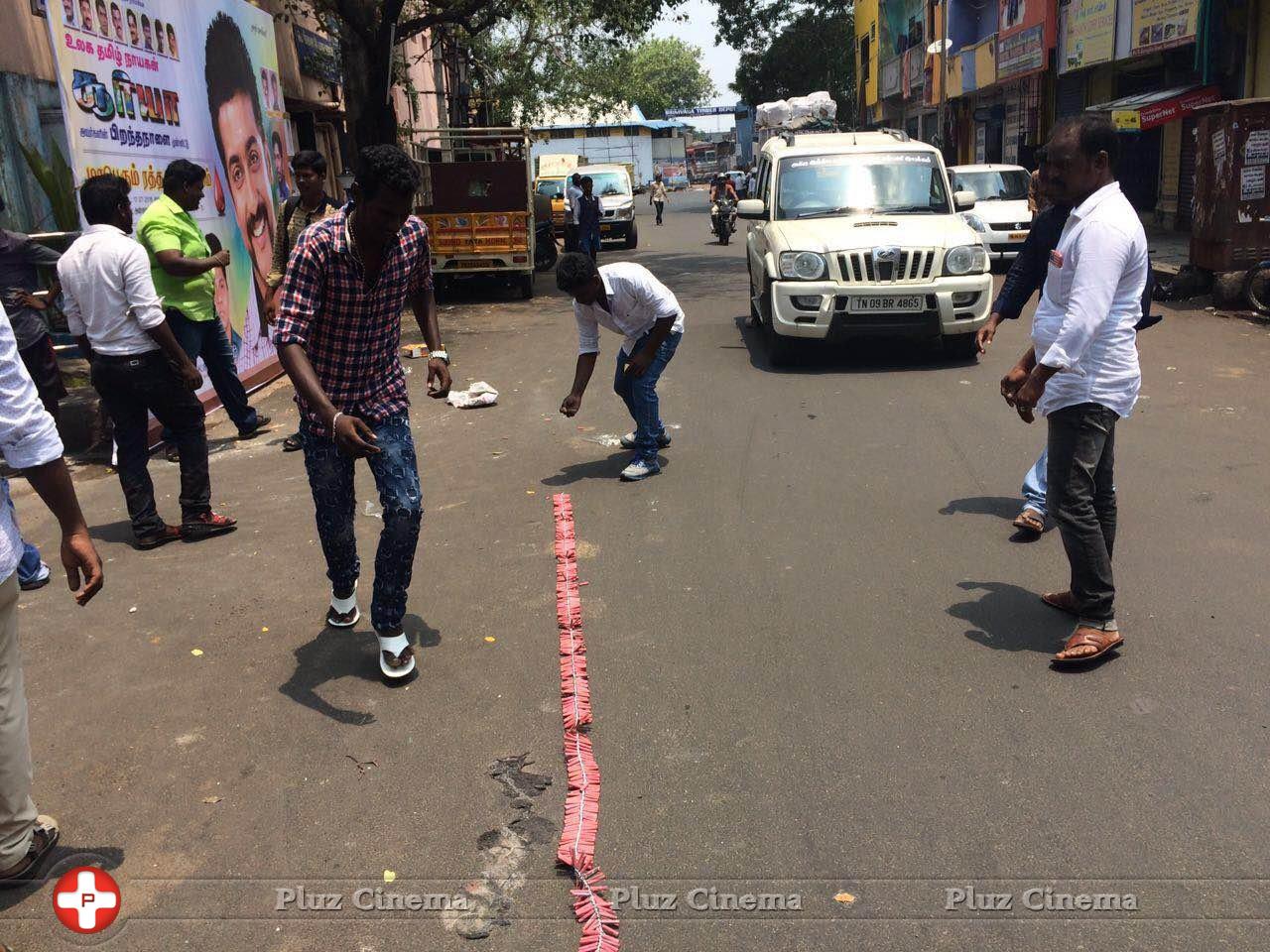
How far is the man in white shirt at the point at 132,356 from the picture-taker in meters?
5.55

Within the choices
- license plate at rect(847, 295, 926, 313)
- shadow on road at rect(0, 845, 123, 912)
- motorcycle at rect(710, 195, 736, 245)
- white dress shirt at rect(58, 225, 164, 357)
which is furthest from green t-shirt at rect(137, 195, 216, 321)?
motorcycle at rect(710, 195, 736, 245)

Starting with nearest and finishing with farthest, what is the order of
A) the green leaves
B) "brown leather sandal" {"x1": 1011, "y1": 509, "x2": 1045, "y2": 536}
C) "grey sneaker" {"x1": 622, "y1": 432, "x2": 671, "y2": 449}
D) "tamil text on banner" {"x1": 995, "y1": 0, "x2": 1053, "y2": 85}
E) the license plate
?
1. "brown leather sandal" {"x1": 1011, "y1": 509, "x2": 1045, "y2": 536}
2. "grey sneaker" {"x1": 622, "y1": 432, "x2": 671, "y2": 449}
3. the green leaves
4. the license plate
5. "tamil text on banner" {"x1": 995, "y1": 0, "x2": 1053, "y2": 85}

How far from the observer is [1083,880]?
282 cm

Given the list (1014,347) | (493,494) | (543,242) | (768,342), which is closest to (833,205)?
(768,342)

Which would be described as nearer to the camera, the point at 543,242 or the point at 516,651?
the point at 516,651

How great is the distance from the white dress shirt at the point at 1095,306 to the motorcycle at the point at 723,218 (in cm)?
2174

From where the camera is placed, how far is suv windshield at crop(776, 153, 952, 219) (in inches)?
419

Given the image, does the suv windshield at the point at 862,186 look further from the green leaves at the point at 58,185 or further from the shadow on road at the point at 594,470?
the green leaves at the point at 58,185

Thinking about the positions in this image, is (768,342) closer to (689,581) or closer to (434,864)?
(689,581)

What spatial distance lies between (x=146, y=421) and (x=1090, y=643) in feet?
15.6

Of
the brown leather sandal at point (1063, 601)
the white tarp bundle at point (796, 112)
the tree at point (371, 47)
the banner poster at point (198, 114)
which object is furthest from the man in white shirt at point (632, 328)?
the white tarp bundle at point (796, 112)

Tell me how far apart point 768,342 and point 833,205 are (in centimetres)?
154

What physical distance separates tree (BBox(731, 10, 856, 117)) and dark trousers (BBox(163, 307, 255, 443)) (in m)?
53.1

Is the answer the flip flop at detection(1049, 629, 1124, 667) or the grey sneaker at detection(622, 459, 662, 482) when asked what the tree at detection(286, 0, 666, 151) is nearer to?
the grey sneaker at detection(622, 459, 662, 482)
